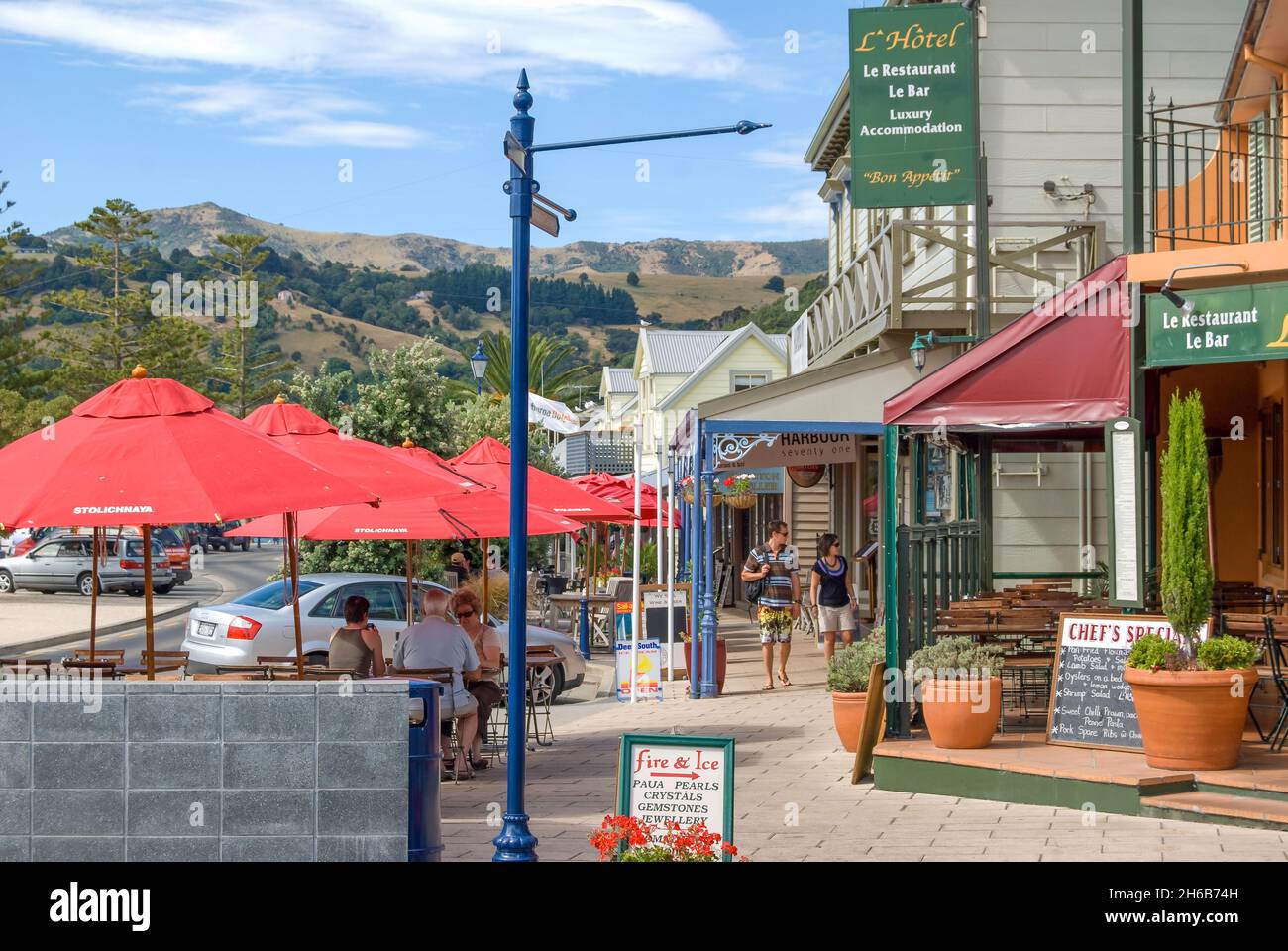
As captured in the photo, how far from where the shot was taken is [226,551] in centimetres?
8062

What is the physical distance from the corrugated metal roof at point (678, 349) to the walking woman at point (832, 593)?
144 feet

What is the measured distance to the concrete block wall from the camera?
24.7 feet

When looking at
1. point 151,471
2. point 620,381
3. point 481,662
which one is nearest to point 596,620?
point 481,662

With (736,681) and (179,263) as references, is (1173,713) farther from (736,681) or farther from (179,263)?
(179,263)

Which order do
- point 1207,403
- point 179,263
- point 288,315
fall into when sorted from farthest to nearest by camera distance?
1. point 288,315
2. point 179,263
3. point 1207,403

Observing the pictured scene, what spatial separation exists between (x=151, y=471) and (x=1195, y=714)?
253 inches

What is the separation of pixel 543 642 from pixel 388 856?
32.4ft

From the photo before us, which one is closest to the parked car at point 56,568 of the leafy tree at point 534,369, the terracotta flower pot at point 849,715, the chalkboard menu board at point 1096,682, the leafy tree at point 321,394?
the leafy tree at point 321,394

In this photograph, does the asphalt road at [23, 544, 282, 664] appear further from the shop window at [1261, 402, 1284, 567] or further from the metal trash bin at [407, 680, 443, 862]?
the shop window at [1261, 402, 1284, 567]

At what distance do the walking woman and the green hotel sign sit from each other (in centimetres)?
443

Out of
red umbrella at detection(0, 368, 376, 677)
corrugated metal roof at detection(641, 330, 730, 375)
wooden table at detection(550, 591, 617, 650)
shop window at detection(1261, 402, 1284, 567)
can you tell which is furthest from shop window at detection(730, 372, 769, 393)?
red umbrella at detection(0, 368, 376, 677)

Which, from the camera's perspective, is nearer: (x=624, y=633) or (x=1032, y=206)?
(x=1032, y=206)

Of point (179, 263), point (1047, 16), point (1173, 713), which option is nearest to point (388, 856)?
point (1173, 713)

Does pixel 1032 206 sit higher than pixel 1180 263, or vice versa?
pixel 1032 206
